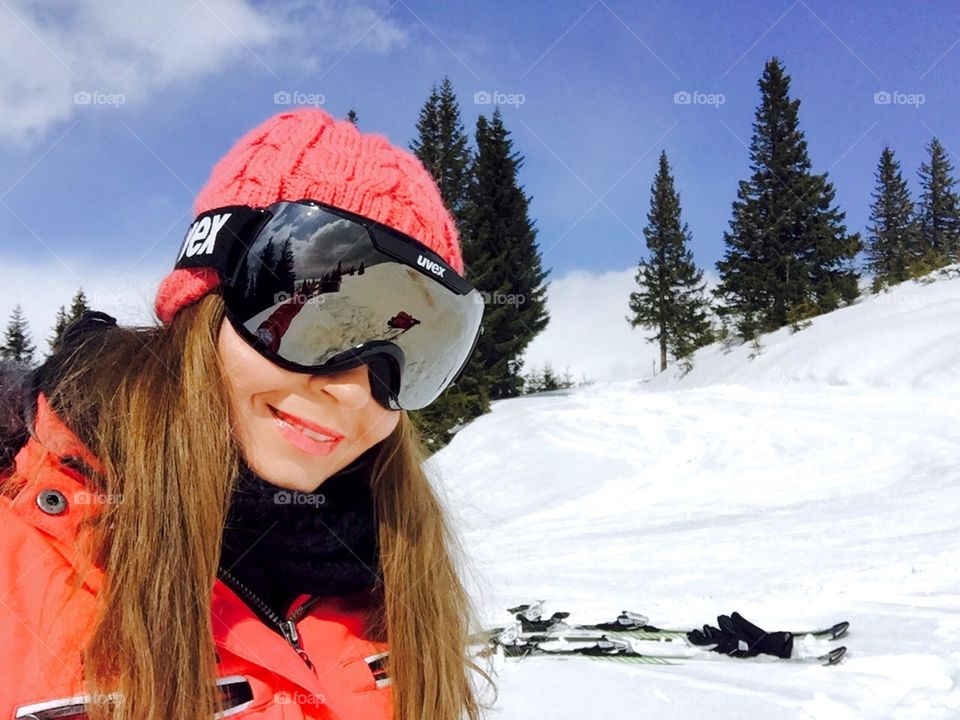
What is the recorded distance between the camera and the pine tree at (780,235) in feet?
85.3

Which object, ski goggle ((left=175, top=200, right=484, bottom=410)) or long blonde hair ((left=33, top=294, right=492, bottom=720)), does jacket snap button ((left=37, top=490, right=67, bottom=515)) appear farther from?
ski goggle ((left=175, top=200, right=484, bottom=410))

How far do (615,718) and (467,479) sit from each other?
9.94 m

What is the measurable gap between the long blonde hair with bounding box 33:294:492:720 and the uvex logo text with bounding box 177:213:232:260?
9 centimetres

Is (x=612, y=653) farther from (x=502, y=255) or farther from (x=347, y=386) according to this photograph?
(x=502, y=255)

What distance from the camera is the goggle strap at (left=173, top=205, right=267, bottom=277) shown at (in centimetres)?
123

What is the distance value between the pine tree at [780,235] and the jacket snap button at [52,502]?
26249mm

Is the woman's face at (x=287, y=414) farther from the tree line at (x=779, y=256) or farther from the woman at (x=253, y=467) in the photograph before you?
the tree line at (x=779, y=256)

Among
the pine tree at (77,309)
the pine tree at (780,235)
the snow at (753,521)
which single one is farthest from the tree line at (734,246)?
the pine tree at (77,309)

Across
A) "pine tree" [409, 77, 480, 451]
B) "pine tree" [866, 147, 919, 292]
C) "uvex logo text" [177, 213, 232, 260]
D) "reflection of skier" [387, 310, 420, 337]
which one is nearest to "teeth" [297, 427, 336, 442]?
"reflection of skier" [387, 310, 420, 337]

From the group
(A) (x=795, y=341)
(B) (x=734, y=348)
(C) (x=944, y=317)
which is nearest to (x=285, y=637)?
(C) (x=944, y=317)

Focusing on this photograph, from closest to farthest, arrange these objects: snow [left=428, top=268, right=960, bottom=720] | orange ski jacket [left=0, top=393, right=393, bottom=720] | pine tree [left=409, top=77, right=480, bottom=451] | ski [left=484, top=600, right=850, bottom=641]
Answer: orange ski jacket [left=0, top=393, right=393, bottom=720] → snow [left=428, top=268, right=960, bottom=720] → ski [left=484, top=600, right=850, bottom=641] → pine tree [left=409, top=77, right=480, bottom=451]

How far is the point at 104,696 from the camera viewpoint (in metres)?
1.00

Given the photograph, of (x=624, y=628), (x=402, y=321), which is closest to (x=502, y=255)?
(x=624, y=628)

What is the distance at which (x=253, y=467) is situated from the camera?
48.6 inches
